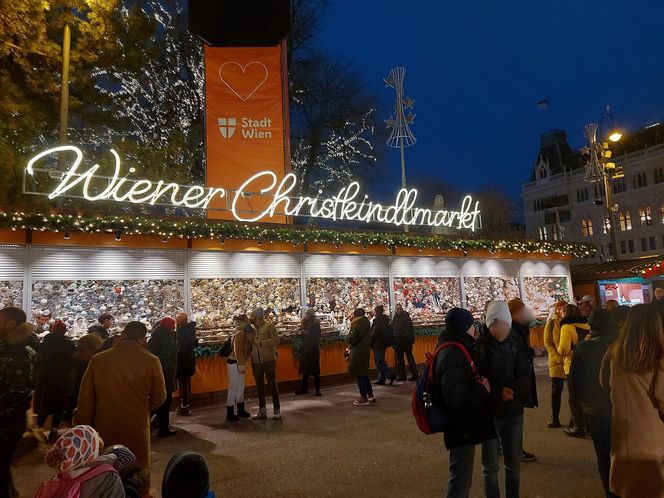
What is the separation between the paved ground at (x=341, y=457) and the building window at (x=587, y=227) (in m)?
58.6

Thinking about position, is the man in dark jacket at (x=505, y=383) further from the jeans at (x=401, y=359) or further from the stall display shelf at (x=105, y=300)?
the stall display shelf at (x=105, y=300)

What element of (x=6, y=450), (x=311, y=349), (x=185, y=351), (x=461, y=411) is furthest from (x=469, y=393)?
(x=311, y=349)

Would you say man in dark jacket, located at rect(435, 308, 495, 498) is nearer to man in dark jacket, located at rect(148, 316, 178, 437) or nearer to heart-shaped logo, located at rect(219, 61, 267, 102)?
man in dark jacket, located at rect(148, 316, 178, 437)

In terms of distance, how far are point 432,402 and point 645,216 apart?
60492mm

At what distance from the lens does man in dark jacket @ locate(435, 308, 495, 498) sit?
354 cm

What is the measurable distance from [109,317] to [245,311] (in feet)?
11.4

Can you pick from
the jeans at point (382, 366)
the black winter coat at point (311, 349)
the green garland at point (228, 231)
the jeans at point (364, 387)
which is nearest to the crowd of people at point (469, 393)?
the green garland at point (228, 231)

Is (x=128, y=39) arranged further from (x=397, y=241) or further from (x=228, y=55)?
(x=397, y=241)

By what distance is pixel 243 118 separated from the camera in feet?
43.4

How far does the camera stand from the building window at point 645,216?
53.2 m

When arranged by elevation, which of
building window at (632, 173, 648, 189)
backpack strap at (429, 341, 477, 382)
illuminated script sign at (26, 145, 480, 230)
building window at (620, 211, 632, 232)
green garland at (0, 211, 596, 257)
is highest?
building window at (632, 173, 648, 189)

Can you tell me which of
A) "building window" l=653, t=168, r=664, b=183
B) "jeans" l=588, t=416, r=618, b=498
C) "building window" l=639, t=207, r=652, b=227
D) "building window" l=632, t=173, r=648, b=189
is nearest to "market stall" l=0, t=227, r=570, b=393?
"jeans" l=588, t=416, r=618, b=498

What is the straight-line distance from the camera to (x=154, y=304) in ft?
35.4

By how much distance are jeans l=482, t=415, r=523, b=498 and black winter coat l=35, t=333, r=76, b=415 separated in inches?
257
